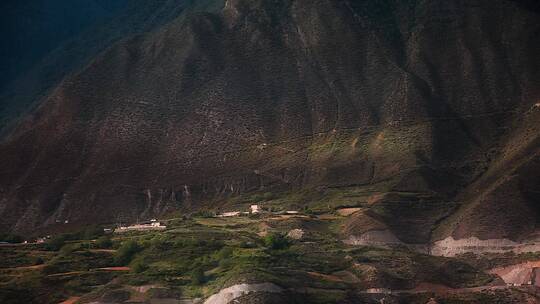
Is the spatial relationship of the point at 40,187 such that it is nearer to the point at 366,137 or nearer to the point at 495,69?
the point at 366,137

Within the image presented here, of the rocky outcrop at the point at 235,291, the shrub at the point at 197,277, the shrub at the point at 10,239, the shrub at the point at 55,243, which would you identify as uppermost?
the shrub at the point at 10,239

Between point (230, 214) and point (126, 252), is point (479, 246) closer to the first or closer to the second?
point (230, 214)

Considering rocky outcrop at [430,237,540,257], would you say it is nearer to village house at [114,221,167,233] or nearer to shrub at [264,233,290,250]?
shrub at [264,233,290,250]

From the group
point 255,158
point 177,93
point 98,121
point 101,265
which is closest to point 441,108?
point 255,158

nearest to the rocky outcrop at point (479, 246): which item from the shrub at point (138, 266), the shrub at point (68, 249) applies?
the shrub at point (138, 266)

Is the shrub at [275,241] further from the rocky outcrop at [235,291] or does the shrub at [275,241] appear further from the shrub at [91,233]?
the shrub at [91,233]

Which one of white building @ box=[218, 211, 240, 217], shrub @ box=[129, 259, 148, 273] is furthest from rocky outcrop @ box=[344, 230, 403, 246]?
shrub @ box=[129, 259, 148, 273]
